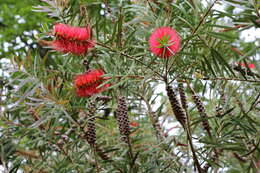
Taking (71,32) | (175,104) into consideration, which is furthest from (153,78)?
(71,32)

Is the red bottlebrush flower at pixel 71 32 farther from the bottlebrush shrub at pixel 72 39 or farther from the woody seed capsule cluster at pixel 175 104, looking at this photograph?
the woody seed capsule cluster at pixel 175 104

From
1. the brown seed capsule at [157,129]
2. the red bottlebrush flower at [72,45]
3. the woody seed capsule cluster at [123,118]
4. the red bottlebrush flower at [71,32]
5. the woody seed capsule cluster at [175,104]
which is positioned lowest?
the brown seed capsule at [157,129]

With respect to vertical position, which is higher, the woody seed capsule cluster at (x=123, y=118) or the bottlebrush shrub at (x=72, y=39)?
the bottlebrush shrub at (x=72, y=39)

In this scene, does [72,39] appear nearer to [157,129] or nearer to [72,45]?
[72,45]

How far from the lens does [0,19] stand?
244cm

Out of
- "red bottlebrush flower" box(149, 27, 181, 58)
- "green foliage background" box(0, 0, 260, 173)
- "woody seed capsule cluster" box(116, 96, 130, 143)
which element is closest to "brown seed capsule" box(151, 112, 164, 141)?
"green foliage background" box(0, 0, 260, 173)

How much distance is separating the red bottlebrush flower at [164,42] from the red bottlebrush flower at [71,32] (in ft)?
0.41

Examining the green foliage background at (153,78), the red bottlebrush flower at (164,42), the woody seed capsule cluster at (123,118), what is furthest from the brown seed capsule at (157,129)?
the red bottlebrush flower at (164,42)

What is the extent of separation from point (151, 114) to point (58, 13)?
1.12ft

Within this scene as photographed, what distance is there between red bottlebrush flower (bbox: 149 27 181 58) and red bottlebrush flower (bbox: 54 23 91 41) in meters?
0.12

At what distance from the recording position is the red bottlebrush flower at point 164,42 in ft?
1.69

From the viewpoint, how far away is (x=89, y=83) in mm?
629

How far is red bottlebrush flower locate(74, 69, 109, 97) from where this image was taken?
0.63 m

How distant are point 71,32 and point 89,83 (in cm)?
11
